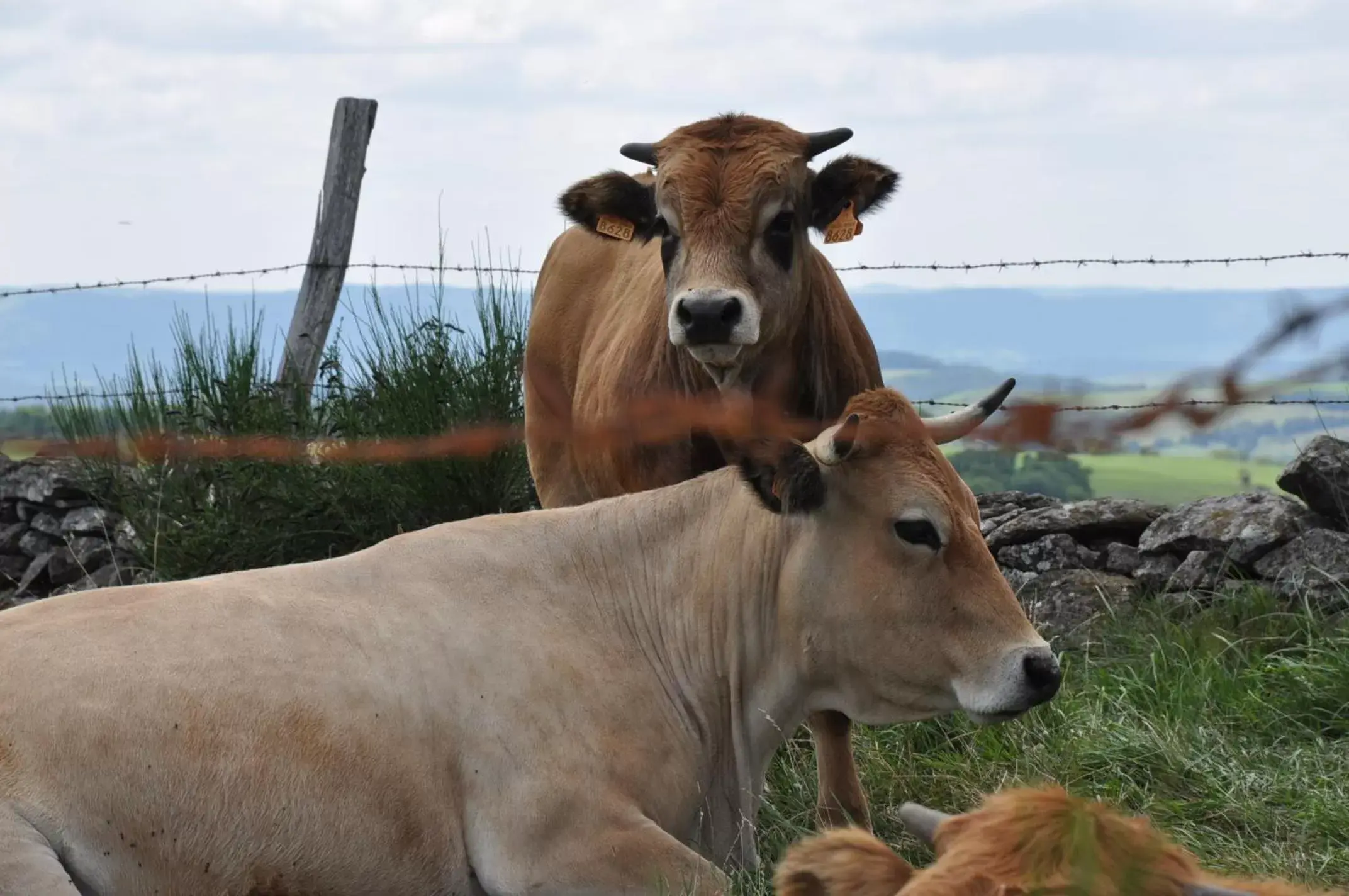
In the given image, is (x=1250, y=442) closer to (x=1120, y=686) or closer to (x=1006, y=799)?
(x=1006, y=799)

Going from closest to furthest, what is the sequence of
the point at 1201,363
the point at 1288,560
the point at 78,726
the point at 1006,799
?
the point at 1201,363 < the point at 1006,799 < the point at 78,726 < the point at 1288,560

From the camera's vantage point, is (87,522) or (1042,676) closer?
(1042,676)

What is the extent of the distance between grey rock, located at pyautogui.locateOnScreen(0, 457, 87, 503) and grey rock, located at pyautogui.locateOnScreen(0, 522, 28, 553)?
17 cm

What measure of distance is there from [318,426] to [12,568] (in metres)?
2.16

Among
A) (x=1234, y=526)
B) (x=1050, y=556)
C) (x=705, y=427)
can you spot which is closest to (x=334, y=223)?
(x=1050, y=556)

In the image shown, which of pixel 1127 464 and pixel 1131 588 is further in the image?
pixel 1131 588

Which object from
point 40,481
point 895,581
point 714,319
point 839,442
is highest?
point 714,319

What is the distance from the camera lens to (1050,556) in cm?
790

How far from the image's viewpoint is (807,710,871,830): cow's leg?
5492 mm

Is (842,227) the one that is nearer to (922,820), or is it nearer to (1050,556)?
(1050,556)

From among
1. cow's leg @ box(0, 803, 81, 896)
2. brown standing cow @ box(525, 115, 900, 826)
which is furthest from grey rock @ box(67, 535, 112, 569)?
cow's leg @ box(0, 803, 81, 896)

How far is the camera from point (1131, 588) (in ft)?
24.5

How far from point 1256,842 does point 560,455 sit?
3.66 metres

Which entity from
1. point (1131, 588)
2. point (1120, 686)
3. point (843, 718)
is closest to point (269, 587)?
point (843, 718)
